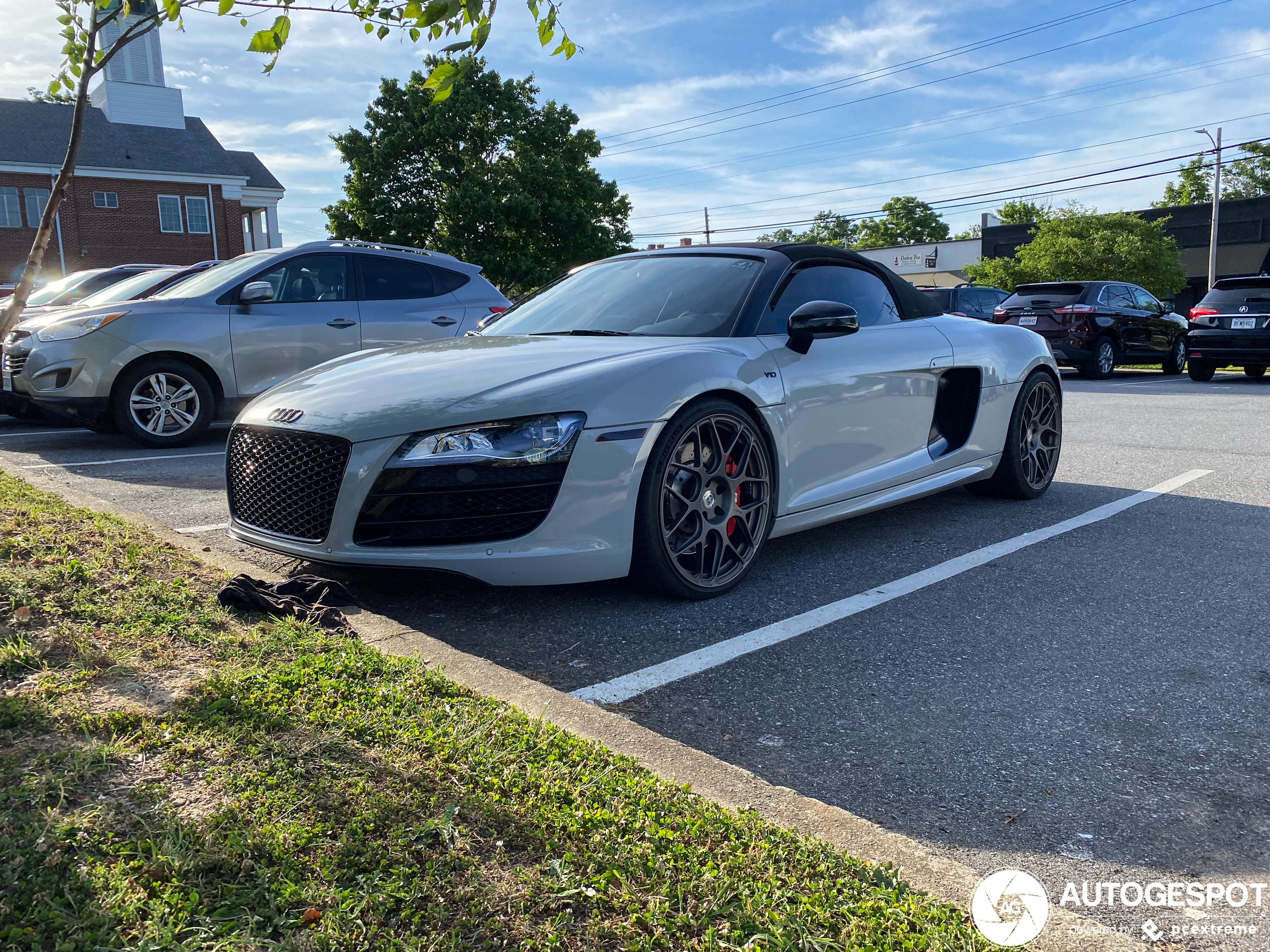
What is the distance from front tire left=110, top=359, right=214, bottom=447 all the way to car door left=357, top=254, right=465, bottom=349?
146cm

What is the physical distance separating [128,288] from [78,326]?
2211 mm

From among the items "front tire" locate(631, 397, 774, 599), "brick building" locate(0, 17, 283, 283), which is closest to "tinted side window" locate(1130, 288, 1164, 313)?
"front tire" locate(631, 397, 774, 599)

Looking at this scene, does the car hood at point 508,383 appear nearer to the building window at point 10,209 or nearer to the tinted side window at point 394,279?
the tinted side window at point 394,279

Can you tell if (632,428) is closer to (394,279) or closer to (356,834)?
(356,834)

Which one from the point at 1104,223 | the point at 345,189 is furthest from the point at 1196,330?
the point at 345,189

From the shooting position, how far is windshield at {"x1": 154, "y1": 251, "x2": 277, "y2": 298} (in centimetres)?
873

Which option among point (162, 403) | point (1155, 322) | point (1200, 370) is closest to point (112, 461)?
point (162, 403)

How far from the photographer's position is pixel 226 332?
8.53 m

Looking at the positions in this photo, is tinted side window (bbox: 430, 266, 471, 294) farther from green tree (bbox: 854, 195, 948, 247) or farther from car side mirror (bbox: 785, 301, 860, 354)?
green tree (bbox: 854, 195, 948, 247)

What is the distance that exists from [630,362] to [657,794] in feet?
6.31

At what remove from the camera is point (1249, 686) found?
10.1 ft

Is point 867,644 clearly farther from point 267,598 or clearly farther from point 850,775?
point 267,598

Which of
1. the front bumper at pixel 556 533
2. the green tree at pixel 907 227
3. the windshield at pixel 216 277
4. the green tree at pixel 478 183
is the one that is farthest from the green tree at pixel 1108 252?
the green tree at pixel 907 227

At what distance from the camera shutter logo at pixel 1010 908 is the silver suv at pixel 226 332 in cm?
690
